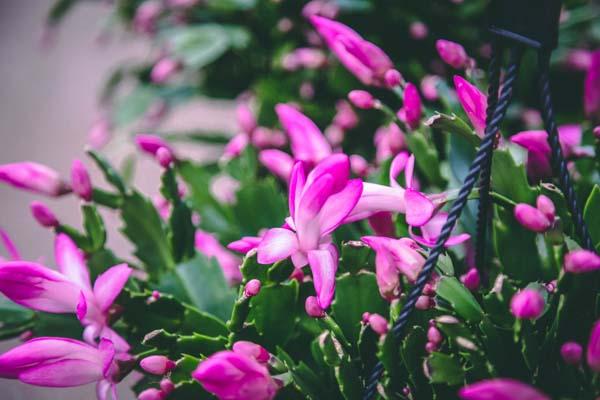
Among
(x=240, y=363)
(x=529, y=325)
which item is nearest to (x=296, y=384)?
(x=240, y=363)

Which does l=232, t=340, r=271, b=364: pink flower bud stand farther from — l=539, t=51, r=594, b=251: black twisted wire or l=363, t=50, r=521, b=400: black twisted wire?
l=539, t=51, r=594, b=251: black twisted wire

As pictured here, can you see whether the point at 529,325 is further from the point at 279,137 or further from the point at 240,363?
the point at 279,137

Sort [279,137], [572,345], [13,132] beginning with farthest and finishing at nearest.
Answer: [13,132] → [279,137] → [572,345]

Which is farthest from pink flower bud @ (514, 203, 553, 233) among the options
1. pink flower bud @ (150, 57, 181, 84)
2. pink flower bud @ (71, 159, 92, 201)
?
pink flower bud @ (150, 57, 181, 84)

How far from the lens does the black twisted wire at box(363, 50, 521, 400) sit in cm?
40

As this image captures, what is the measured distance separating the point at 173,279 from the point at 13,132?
8.64 feet

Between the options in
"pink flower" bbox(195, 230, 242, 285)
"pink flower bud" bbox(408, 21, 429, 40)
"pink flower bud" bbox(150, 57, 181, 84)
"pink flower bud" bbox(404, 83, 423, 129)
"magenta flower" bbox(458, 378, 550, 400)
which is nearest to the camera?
Answer: "magenta flower" bbox(458, 378, 550, 400)

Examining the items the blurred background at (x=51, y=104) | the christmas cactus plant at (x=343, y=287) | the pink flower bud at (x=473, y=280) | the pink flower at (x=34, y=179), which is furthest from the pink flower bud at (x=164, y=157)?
the blurred background at (x=51, y=104)

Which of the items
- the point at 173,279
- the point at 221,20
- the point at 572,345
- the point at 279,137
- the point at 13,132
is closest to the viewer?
the point at 572,345

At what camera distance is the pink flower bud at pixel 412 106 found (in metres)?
0.57

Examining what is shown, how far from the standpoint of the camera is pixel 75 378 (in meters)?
0.46

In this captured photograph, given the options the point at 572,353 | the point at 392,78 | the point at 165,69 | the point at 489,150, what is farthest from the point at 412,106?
the point at 165,69

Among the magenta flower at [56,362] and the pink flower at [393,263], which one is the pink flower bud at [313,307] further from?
the magenta flower at [56,362]

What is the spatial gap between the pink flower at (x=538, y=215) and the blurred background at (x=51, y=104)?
1850mm
